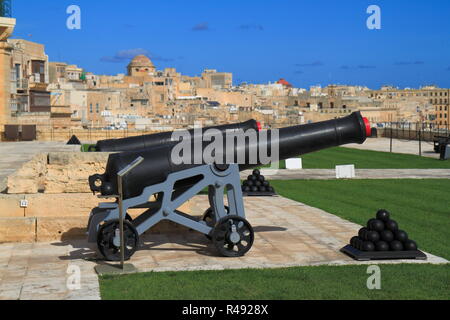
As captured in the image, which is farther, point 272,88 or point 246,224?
point 272,88

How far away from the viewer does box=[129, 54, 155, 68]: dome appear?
154875 millimetres

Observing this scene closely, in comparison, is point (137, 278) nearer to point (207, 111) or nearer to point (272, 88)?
point (207, 111)

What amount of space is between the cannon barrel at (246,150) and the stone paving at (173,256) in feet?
2.92

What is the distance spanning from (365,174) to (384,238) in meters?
12.0

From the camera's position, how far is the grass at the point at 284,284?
636 centimetres

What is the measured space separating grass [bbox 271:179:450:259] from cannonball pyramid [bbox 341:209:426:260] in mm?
581

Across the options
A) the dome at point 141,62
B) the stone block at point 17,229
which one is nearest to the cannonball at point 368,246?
the stone block at point 17,229

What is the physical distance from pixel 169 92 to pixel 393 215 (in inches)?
4797

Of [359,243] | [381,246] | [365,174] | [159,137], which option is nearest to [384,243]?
[381,246]

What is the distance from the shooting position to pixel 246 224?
818 centimetres

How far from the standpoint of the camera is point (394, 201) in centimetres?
1361
